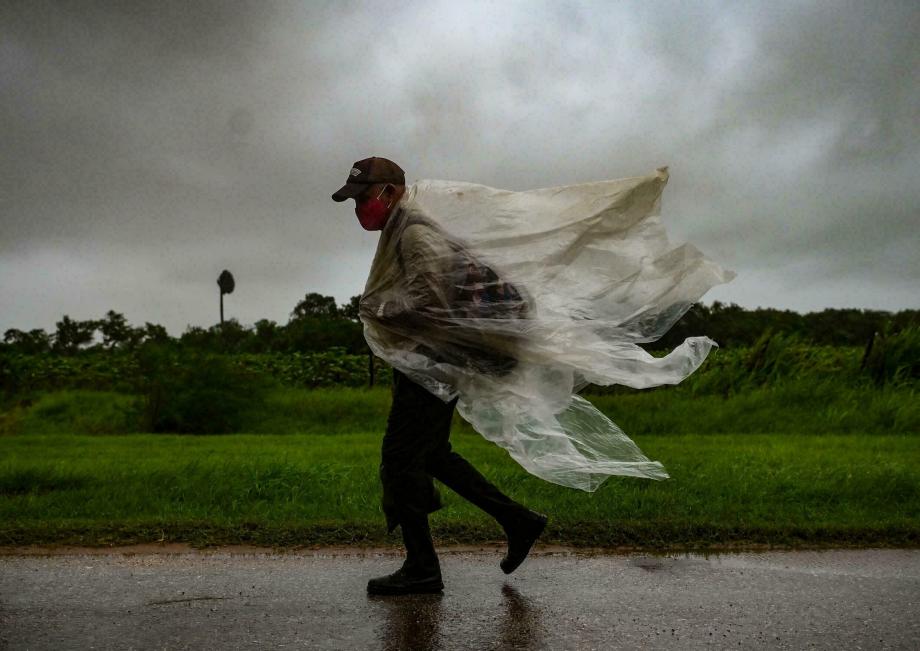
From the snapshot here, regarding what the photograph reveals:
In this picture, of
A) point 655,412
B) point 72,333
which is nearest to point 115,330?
point 72,333

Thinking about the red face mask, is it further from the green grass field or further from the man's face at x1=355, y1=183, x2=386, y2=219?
the green grass field

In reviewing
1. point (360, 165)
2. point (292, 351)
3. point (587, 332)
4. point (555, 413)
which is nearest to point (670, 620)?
point (555, 413)

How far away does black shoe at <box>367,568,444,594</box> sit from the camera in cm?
479

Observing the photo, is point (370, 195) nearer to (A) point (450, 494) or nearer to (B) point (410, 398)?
(B) point (410, 398)

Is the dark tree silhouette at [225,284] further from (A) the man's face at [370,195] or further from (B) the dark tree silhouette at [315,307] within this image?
(A) the man's face at [370,195]

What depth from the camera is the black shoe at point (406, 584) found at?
4793mm

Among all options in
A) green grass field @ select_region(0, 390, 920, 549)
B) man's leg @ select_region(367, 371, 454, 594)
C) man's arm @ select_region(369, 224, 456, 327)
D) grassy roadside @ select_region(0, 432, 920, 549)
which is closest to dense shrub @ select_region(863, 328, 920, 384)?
green grass field @ select_region(0, 390, 920, 549)

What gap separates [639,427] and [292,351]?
32.8 ft

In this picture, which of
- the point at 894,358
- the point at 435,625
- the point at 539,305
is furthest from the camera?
the point at 894,358

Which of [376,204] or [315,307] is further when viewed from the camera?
[315,307]

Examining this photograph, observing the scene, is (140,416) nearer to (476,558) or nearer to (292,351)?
(292,351)

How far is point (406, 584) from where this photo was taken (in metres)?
4.80

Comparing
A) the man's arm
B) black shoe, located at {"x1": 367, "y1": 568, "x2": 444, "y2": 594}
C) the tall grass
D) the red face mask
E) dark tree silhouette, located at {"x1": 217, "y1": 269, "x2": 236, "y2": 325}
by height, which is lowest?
black shoe, located at {"x1": 367, "y1": 568, "x2": 444, "y2": 594}

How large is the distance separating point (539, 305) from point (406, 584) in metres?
1.58
